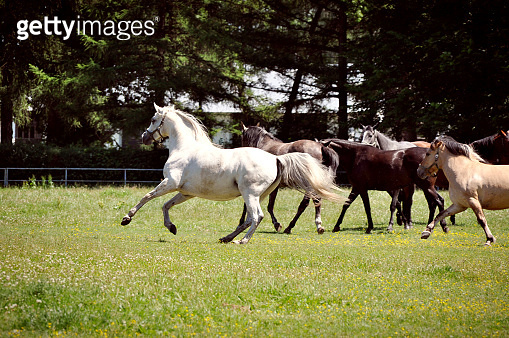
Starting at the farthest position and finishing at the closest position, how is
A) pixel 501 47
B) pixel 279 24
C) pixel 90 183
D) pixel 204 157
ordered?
pixel 279 24, pixel 90 183, pixel 501 47, pixel 204 157

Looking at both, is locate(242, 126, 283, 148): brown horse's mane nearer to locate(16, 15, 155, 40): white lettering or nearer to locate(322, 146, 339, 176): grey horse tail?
locate(322, 146, 339, 176): grey horse tail

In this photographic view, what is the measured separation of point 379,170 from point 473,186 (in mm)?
3463

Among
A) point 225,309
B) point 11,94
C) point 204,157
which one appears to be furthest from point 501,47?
point 11,94

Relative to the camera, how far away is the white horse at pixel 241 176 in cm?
1193

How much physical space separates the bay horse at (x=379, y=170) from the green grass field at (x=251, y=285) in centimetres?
185

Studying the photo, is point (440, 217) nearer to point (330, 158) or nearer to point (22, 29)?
point (330, 158)

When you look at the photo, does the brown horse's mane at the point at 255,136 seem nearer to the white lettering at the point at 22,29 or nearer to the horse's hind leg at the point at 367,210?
the horse's hind leg at the point at 367,210

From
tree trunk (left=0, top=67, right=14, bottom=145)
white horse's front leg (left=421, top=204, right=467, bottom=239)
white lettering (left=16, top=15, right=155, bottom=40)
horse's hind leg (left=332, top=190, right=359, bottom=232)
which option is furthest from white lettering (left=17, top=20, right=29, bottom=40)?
white horse's front leg (left=421, top=204, right=467, bottom=239)

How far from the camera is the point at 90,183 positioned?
3306cm

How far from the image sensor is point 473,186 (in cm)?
1255

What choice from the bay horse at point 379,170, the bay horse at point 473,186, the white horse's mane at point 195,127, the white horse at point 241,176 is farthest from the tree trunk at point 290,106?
the white horse at point 241,176

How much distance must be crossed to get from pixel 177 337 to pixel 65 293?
182 centimetres

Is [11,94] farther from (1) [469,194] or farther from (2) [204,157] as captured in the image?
(1) [469,194]

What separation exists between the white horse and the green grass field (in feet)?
3.16
